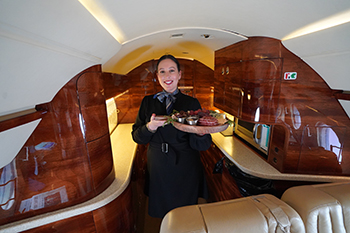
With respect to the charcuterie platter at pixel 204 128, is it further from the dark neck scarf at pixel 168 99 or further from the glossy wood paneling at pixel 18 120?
the glossy wood paneling at pixel 18 120

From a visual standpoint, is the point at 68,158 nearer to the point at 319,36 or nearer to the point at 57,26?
the point at 57,26

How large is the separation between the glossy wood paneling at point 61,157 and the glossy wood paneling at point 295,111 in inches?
59.9

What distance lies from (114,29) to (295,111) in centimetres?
177

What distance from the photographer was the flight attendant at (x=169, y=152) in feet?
4.76

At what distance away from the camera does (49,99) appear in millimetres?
1014

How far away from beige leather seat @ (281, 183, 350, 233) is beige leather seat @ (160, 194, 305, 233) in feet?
0.29

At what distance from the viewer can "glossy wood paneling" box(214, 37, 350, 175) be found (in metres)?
1.47

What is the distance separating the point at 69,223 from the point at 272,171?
186cm

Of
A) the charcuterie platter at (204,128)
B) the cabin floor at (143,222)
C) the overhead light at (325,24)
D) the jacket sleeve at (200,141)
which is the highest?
the overhead light at (325,24)

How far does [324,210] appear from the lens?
0.93 m

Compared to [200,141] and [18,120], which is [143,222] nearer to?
[200,141]

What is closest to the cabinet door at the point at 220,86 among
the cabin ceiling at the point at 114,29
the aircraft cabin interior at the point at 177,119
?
the aircraft cabin interior at the point at 177,119

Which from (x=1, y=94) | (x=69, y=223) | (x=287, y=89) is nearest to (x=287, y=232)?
(x=287, y=89)

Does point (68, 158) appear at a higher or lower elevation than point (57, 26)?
lower
